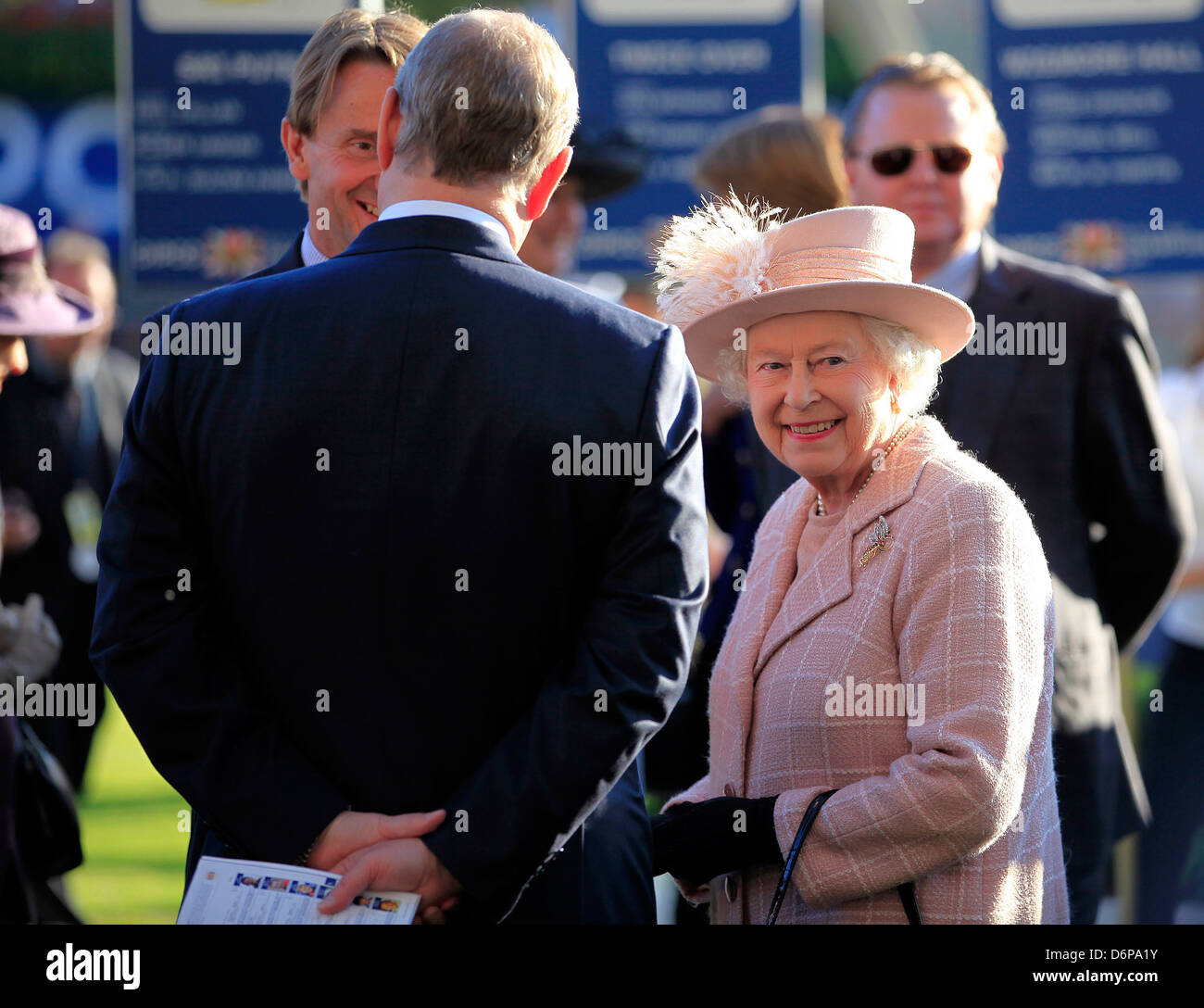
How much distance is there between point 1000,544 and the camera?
7.48 feet

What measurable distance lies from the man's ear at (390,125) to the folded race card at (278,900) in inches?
41.5

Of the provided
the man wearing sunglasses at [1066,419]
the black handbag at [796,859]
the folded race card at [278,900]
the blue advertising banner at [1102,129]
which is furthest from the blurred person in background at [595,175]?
the folded race card at [278,900]

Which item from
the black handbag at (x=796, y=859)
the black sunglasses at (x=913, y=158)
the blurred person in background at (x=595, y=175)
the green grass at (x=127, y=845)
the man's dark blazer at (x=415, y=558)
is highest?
the blurred person in background at (x=595, y=175)

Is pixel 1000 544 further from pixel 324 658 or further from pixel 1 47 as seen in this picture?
pixel 1 47

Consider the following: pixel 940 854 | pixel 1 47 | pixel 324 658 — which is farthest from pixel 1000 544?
pixel 1 47

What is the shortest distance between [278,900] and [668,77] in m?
4.13

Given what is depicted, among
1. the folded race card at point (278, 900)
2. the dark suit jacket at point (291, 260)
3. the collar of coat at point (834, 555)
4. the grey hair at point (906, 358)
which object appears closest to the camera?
the folded race card at point (278, 900)

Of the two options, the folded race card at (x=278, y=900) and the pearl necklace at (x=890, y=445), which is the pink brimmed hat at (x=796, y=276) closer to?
the pearl necklace at (x=890, y=445)

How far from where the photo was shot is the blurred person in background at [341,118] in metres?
3.00

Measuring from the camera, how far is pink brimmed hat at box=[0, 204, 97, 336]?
11.5ft

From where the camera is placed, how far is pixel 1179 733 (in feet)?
15.5

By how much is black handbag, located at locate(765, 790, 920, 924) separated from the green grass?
282cm
